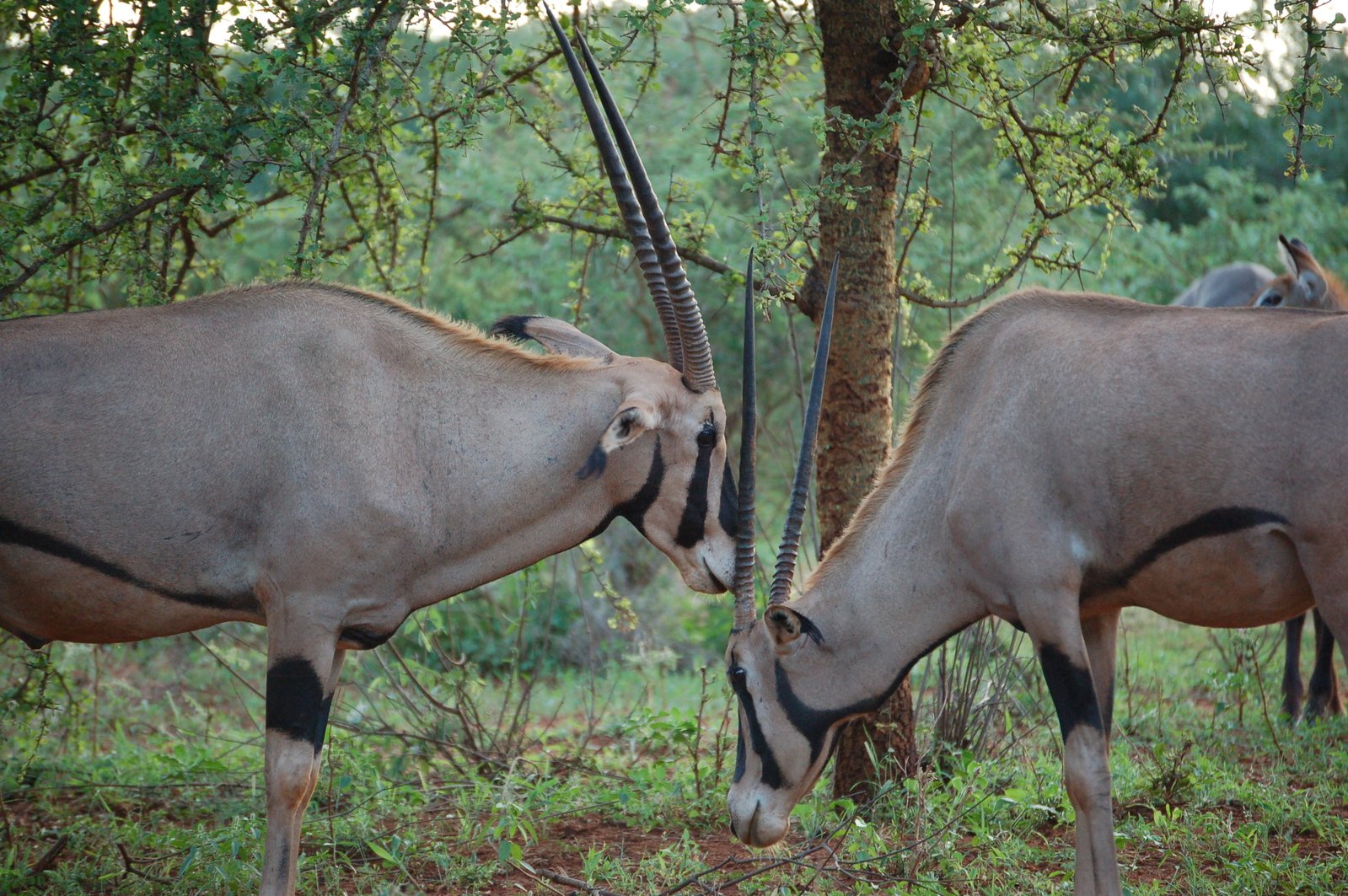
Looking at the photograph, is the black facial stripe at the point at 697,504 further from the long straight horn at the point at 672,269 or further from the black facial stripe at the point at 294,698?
the black facial stripe at the point at 294,698

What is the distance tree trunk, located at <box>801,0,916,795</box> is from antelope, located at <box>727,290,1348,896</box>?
1.03 m

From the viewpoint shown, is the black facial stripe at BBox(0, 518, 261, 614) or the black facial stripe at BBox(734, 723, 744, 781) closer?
the black facial stripe at BBox(0, 518, 261, 614)

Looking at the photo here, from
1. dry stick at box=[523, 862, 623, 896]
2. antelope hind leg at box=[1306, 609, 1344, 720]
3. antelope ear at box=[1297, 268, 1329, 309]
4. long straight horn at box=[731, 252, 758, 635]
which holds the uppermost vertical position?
antelope ear at box=[1297, 268, 1329, 309]

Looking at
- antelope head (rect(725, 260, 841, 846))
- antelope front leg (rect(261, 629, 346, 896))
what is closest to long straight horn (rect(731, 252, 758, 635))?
antelope head (rect(725, 260, 841, 846))

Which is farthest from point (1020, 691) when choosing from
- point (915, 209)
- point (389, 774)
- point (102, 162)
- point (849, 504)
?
point (102, 162)

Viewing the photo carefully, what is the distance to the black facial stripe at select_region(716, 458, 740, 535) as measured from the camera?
4586 millimetres

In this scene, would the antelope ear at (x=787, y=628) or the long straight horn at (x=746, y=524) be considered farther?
the long straight horn at (x=746, y=524)

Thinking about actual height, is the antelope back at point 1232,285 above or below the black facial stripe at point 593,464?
above

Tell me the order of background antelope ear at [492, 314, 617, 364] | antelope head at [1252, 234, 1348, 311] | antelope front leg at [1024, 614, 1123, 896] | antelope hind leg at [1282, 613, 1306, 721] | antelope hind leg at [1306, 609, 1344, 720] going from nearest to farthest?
antelope front leg at [1024, 614, 1123, 896], background antelope ear at [492, 314, 617, 364], antelope head at [1252, 234, 1348, 311], antelope hind leg at [1306, 609, 1344, 720], antelope hind leg at [1282, 613, 1306, 721]

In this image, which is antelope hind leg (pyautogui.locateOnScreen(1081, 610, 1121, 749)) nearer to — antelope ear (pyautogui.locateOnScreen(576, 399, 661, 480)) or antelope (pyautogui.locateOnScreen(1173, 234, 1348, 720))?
antelope ear (pyautogui.locateOnScreen(576, 399, 661, 480))

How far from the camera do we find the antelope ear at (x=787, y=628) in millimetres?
4333

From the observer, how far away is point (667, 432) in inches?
177

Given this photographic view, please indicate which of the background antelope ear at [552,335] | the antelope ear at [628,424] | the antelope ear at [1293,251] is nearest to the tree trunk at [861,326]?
the background antelope ear at [552,335]

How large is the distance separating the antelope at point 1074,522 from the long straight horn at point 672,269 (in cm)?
80
